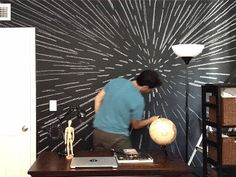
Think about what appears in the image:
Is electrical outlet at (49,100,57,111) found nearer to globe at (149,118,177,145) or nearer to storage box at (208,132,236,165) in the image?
globe at (149,118,177,145)

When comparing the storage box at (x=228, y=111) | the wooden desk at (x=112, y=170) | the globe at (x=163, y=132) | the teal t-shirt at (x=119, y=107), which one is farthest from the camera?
the storage box at (x=228, y=111)

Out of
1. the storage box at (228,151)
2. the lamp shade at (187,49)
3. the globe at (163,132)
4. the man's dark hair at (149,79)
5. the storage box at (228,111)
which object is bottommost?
the storage box at (228,151)

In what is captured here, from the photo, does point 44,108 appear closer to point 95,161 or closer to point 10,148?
point 10,148

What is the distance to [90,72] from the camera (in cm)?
360

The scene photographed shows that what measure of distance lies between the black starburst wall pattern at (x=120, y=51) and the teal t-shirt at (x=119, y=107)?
2.22ft

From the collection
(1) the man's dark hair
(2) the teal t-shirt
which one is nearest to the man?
(2) the teal t-shirt

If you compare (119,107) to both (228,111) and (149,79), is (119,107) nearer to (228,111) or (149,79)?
(149,79)

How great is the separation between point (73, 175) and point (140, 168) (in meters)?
0.47

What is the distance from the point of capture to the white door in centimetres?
356

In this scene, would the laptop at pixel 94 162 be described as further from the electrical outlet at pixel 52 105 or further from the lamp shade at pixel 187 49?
the lamp shade at pixel 187 49

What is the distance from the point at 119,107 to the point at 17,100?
1301 millimetres

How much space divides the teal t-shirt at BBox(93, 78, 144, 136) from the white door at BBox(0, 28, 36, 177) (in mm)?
1012

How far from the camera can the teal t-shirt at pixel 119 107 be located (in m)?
2.90

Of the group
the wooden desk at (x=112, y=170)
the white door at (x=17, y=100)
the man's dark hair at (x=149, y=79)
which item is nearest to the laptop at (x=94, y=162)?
the wooden desk at (x=112, y=170)
